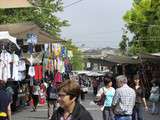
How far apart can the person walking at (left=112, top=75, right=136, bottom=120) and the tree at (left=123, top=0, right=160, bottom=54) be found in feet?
126

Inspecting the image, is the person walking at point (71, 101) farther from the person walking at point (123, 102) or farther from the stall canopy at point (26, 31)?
the stall canopy at point (26, 31)

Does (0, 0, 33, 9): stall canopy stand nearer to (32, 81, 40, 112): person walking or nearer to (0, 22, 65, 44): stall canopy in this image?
(0, 22, 65, 44): stall canopy

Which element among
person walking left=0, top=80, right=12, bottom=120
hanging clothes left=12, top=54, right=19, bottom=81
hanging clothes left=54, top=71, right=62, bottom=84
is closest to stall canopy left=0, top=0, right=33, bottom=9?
hanging clothes left=12, top=54, right=19, bottom=81

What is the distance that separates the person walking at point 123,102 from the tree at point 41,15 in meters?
Result: 27.1

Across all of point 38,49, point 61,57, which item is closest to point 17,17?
point 61,57

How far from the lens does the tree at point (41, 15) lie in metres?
39.4

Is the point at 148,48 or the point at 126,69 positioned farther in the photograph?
the point at 148,48

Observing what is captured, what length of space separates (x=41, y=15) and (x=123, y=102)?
107 ft

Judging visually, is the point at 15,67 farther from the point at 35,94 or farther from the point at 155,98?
the point at 35,94

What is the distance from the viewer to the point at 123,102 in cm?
1134

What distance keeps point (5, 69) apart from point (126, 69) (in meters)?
31.2

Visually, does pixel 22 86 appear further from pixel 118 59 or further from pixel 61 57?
pixel 118 59

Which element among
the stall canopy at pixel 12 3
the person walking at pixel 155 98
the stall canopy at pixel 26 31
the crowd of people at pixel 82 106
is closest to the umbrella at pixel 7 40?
the stall canopy at pixel 12 3

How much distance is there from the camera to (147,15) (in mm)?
54094
